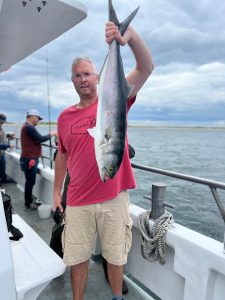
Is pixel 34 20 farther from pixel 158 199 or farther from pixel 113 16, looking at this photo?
pixel 158 199

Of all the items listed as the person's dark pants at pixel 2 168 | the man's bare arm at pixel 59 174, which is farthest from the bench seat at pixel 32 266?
the person's dark pants at pixel 2 168

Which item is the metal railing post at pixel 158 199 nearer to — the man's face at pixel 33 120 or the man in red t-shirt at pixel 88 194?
the man in red t-shirt at pixel 88 194

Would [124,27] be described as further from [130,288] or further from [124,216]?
[130,288]

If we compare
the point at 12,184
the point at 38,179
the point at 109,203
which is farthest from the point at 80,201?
the point at 12,184

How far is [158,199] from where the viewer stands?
8.35 ft

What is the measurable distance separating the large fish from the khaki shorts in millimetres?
541

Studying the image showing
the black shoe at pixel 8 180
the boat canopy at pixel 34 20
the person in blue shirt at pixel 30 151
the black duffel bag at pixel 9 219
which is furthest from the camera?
the black shoe at pixel 8 180

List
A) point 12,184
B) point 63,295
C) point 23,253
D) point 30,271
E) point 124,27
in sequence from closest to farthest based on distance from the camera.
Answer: point 124,27
point 30,271
point 23,253
point 63,295
point 12,184

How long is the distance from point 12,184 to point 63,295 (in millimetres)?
4737

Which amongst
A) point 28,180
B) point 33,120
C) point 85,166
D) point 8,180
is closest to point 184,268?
point 85,166

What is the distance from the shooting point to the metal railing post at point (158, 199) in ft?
8.36

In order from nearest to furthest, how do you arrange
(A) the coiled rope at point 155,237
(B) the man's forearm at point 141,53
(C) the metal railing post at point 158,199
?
(B) the man's forearm at point 141,53 → (A) the coiled rope at point 155,237 → (C) the metal railing post at point 158,199

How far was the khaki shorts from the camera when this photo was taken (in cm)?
210

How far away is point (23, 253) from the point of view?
79.2 inches
